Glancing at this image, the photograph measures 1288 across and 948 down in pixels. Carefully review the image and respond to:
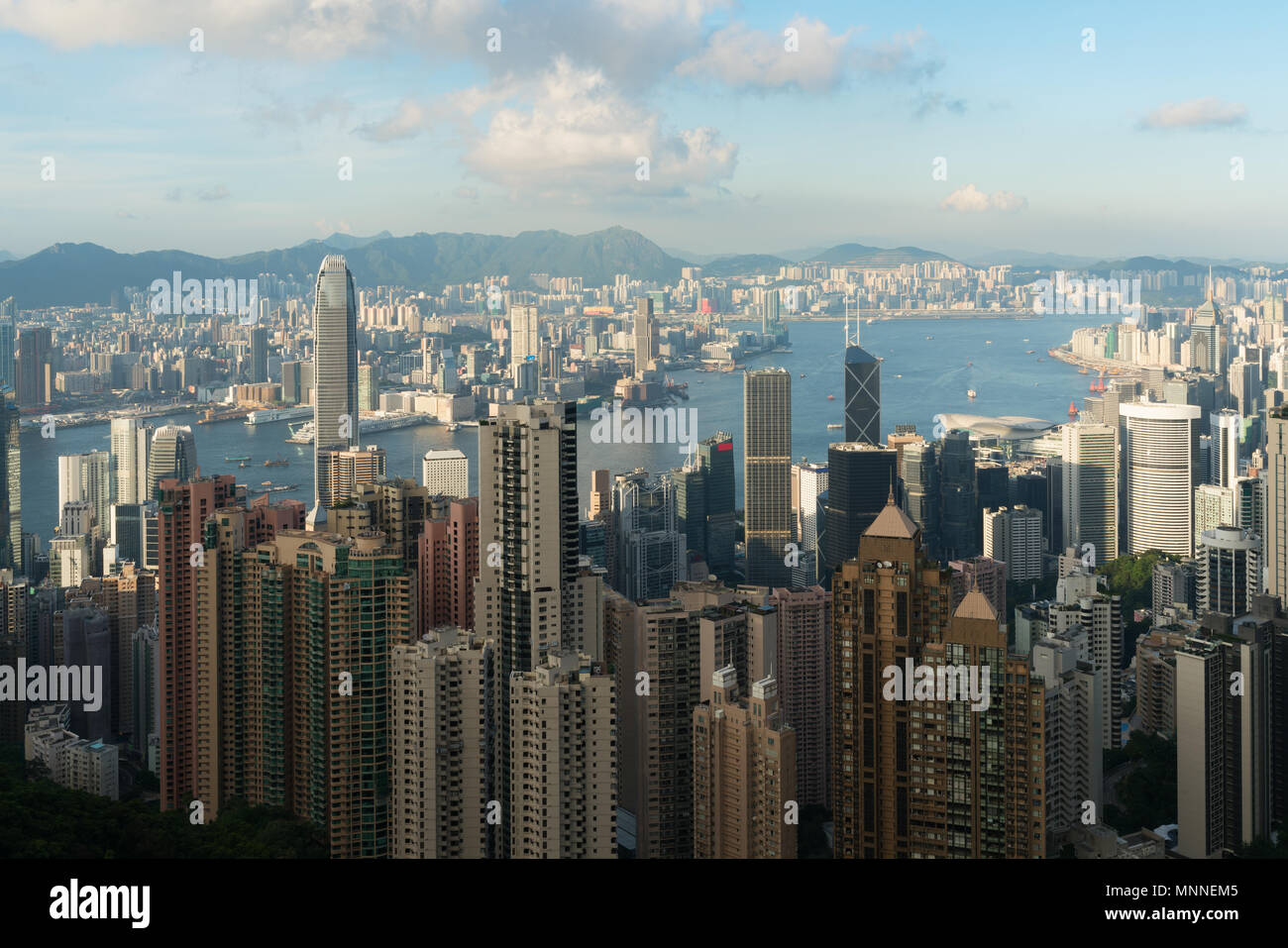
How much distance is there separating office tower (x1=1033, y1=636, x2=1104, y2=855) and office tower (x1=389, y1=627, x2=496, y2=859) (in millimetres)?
2081

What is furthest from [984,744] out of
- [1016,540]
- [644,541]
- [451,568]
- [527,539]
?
[1016,540]

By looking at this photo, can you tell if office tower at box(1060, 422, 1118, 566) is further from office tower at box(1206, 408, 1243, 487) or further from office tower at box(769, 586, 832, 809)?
office tower at box(769, 586, 832, 809)

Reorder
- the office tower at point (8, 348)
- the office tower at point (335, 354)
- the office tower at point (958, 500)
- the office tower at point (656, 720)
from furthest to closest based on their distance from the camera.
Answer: the office tower at point (335, 354)
the office tower at point (958, 500)
the office tower at point (8, 348)
the office tower at point (656, 720)

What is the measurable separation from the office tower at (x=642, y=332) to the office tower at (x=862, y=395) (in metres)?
2.45

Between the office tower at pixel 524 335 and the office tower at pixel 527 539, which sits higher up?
the office tower at pixel 524 335

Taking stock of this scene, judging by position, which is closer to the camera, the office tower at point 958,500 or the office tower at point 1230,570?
the office tower at point 1230,570

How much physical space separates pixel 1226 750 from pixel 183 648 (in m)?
4.96

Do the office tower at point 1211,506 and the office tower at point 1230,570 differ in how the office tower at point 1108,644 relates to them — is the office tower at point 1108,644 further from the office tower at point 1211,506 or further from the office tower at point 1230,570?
the office tower at point 1211,506

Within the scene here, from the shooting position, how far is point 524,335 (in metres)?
13.9

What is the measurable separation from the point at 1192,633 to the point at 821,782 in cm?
238

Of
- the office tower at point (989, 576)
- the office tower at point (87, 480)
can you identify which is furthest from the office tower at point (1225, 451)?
the office tower at point (87, 480)

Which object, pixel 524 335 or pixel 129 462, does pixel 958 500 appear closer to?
pixel 524 335

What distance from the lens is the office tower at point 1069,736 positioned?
→ 514 centimetres
